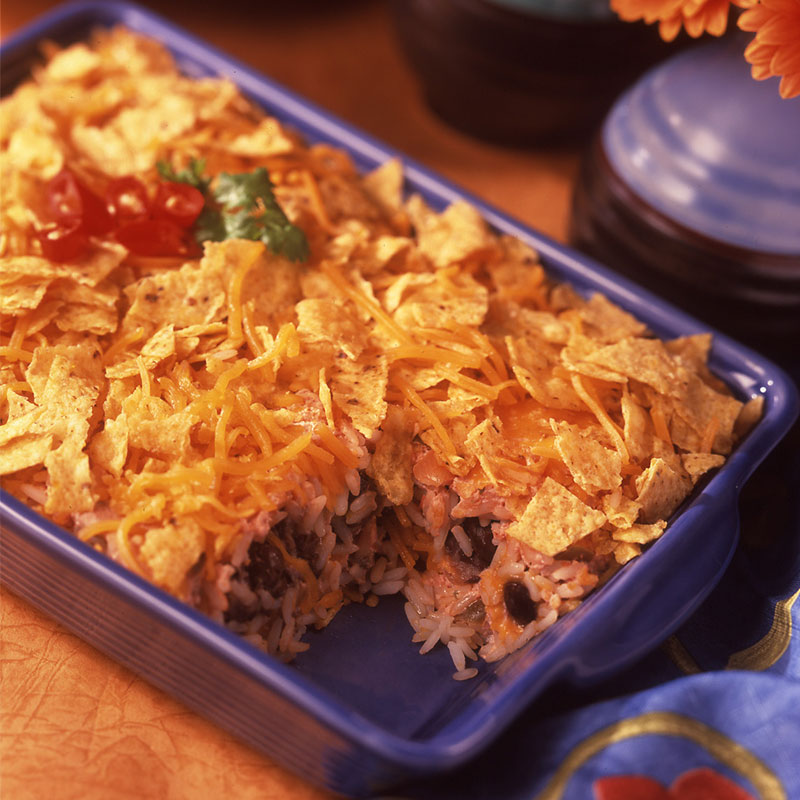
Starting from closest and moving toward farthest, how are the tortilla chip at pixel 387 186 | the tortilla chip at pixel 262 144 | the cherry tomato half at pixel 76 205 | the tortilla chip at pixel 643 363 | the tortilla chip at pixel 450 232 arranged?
1. the tortilla chip at pixel 643 363
2. the cherry tomato half at pixel 76 205
3. the tortilla chip at pixel 450 232
4. the tortilla chip at pixel 262 144
5. the tortilla chip at pixel 387 186

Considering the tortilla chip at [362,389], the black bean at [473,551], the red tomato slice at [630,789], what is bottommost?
the black bean at [473,551]

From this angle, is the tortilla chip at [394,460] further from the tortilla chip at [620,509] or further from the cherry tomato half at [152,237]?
the cherry tomato half at [152,237]

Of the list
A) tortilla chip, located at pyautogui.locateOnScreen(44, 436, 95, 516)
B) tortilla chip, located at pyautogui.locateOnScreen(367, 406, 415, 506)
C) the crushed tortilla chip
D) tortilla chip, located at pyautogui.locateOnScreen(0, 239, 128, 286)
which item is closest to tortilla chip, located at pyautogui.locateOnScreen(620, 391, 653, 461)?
the crushed tortilla chip

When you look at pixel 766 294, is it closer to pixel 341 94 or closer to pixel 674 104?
pixel 674 104

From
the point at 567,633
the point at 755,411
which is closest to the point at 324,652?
the point at 567,633

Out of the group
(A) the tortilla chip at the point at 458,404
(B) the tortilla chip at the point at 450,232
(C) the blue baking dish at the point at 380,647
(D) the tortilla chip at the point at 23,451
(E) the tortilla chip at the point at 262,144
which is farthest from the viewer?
(E) the tortilla chip at the point at 262,144

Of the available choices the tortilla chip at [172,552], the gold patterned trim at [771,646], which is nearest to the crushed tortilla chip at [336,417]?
the tortilla chip at [172,552]
